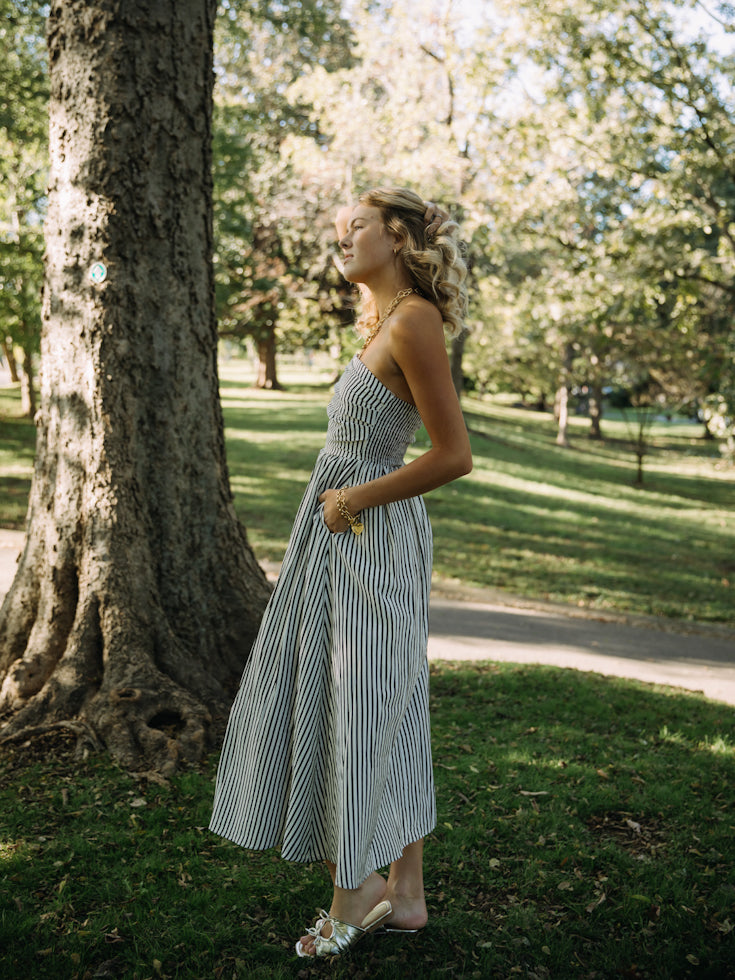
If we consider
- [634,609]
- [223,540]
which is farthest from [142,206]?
[634,609]

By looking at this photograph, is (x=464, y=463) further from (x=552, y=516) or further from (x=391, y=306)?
(x=552, y=516)

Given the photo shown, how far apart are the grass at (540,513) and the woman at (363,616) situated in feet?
22.6

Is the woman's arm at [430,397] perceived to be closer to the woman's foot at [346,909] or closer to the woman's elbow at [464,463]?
the woman's elbow at [464,463]

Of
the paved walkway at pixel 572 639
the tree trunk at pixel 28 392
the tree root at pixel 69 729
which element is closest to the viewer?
the tree root at pixel 69 729

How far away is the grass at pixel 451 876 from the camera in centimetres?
286

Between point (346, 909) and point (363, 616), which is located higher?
point (363, 616)

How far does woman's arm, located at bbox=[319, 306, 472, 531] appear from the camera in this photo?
8.40 ft

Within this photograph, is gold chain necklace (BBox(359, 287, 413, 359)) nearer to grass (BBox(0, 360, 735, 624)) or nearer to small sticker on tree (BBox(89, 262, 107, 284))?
small sticker on tree (BBox(89, 262, 107, 284))

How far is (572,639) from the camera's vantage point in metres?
7.93

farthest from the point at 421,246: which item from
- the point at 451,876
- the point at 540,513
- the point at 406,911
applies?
the point at 540,513

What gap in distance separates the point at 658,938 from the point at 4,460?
14.8 meters

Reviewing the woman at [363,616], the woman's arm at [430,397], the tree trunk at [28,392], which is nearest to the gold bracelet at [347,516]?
the woman at [363,616]

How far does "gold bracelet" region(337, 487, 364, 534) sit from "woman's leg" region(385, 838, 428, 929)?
3.69 ft

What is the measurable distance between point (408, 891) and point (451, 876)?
488 mm
